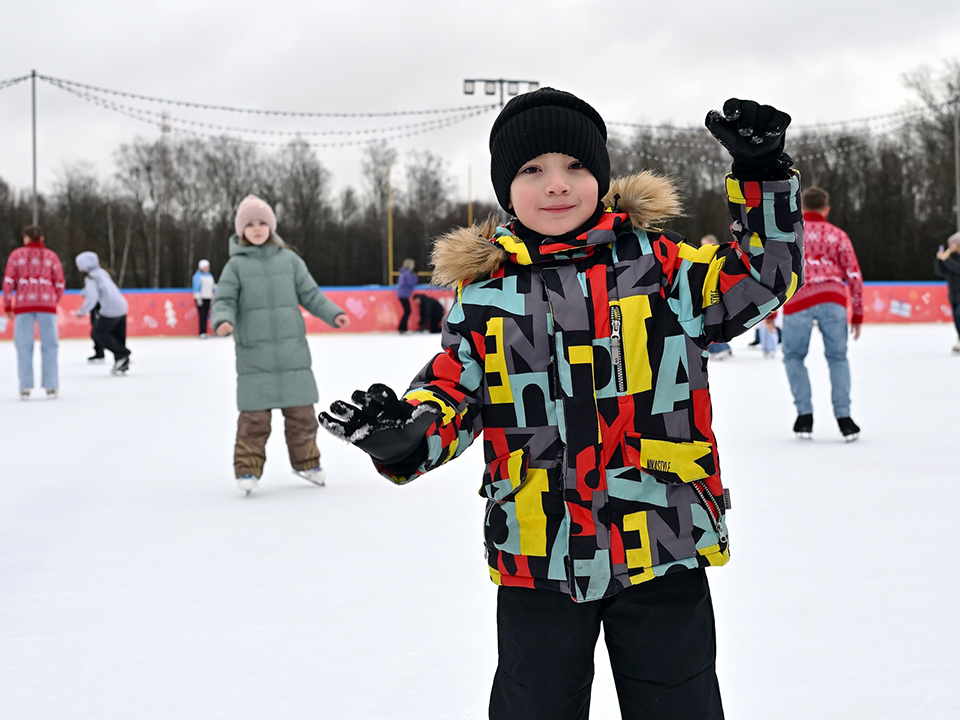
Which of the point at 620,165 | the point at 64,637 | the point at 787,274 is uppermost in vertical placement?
the point at 620,165

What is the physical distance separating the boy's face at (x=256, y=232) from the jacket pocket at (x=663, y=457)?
3477mm

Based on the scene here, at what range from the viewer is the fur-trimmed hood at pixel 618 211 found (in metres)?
1.45

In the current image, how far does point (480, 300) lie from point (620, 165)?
84.7 feet

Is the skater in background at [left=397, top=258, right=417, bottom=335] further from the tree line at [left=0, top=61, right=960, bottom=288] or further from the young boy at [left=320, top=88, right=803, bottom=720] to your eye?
the young boy at [left=320, top=88, right=803, bottom=720]

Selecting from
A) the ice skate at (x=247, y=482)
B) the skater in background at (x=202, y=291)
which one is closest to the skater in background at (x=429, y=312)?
the skater in background at (x=202, y=291)

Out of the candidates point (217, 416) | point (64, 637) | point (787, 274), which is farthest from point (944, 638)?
point (217, 416)

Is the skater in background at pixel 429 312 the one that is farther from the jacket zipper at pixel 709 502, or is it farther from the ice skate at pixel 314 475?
the jacket zipper at pixel 709 502

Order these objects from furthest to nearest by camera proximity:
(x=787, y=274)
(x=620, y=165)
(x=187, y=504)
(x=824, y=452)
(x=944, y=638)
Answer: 1. (x=620, y=165)
2. (x=824, y=452)
3. (x=187, y=504)
4. (x=944, y=638)
5. (x=787, y=274)

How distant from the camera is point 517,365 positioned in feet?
4.56

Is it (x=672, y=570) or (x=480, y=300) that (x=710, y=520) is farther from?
(x=480, y=300)

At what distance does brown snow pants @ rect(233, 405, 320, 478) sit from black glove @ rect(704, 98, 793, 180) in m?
3.40

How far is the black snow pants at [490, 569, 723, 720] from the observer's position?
1.35 m

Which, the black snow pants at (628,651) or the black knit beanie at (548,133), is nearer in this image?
the black snow pants at (628,651)

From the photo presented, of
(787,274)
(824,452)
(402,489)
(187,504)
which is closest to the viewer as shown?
(787,274)
